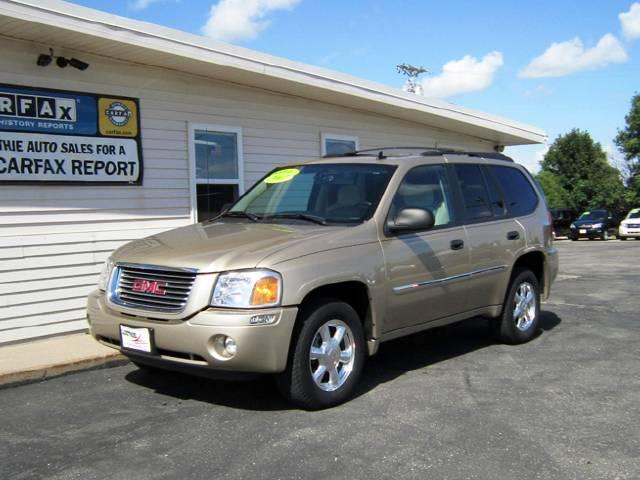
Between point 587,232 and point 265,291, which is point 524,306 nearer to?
point 265,291

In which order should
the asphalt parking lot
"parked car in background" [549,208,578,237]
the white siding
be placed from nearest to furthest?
the asphalt parking lot < the white siding < "parked car in background" [549,208,578,237]

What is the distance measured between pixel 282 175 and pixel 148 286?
6.49ft

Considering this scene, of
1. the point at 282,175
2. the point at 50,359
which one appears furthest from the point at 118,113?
the point at 50,359

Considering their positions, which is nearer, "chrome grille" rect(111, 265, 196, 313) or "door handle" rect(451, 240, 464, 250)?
"chrome grille" rect(111, 265, 196, 313)

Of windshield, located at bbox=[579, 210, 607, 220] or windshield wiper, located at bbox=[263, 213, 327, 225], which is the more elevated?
windshield wiper, located at bbox=[263, 213, 327, 225]

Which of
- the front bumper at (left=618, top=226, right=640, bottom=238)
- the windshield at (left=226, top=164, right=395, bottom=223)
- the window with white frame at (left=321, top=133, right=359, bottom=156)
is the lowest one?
the front bumper at (left=618, top=226, right=640, bottom=238)

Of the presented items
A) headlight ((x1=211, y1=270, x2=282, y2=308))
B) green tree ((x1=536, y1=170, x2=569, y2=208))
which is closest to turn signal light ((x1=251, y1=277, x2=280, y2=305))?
headlight ((x1=211, y1=270, x2=282, y2=308))

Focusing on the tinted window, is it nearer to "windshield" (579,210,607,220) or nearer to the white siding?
the white siding

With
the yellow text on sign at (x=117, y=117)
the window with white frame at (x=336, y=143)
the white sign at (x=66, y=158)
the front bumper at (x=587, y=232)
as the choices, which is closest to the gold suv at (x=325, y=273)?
the white sign at (x=66, y=158)

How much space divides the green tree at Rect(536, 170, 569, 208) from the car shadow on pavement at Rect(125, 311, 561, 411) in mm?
34703

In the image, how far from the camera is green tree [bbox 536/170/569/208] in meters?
40.1

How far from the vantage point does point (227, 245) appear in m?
4.55

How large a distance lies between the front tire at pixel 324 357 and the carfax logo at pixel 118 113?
13.7 ft

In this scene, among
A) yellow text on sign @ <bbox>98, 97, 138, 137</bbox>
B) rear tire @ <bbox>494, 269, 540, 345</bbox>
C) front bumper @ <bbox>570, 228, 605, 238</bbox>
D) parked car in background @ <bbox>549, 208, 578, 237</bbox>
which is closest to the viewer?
rear tire @ <bbox>494, 269, 540, 345</bbox>
